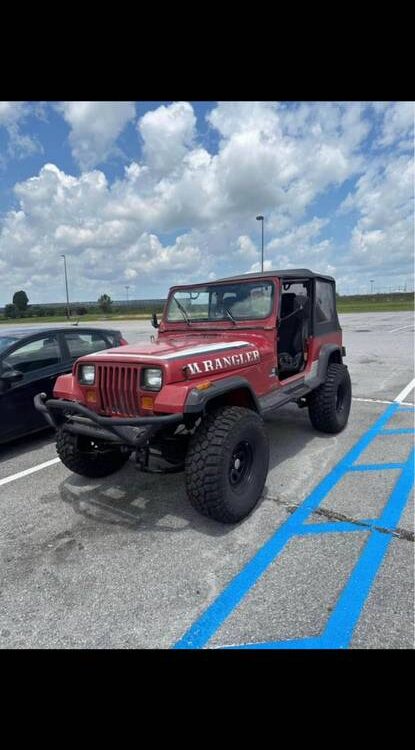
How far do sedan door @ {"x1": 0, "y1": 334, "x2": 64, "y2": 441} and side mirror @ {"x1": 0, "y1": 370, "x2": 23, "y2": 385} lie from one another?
24mm

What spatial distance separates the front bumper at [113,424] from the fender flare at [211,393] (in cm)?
10

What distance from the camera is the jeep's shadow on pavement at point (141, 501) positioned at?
2.97 metres

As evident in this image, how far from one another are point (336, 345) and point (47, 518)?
4114 mm

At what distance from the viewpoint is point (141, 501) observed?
3340 millimetres

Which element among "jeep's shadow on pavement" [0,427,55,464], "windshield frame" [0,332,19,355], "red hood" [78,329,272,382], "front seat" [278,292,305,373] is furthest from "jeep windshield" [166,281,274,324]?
"jeep's shadow on pavement" [0,427,55,464]

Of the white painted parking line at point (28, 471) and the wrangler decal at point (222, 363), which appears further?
the white painted parking line at point (28, 471)

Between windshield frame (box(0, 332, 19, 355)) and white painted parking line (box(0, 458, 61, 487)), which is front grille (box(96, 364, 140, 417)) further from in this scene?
windshield frame (box(0, 332, 19, 355))

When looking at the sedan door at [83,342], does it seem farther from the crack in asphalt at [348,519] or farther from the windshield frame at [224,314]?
the crack in asphalt at [348,519]

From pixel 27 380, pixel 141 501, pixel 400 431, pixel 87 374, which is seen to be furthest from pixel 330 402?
pixel 27 380

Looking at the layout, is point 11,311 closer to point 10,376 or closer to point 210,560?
point 10,376

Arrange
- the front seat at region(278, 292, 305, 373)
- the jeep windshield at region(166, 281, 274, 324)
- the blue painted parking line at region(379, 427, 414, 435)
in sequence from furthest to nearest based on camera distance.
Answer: the blue painted parking line at region(379, 427, 414, 435), the front seat at region(278, 292, 305, 373), the jeep windshield at region(166, 281, 274, 324)

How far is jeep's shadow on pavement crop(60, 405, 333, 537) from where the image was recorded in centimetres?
297

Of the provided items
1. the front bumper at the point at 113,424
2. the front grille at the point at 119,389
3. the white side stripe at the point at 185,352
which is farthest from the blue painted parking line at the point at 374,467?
the front grille at the point at 119,389
